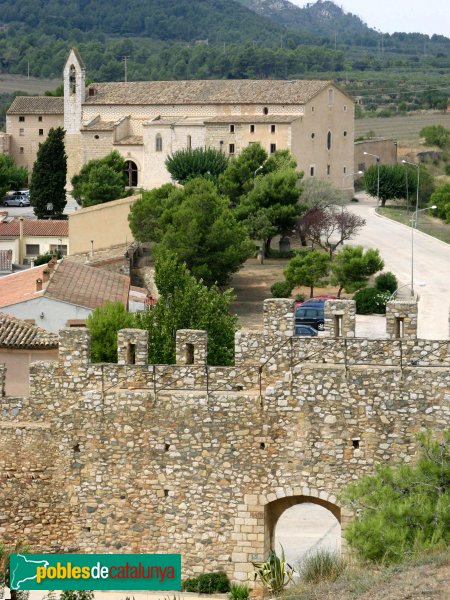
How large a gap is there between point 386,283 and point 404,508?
37076mm

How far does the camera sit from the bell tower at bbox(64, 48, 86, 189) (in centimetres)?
10212

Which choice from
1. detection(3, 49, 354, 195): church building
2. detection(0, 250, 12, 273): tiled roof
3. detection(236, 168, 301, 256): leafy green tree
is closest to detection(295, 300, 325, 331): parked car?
detection(236, 168, 301, 256): leafy green tree

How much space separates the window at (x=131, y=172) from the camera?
95.6 meters

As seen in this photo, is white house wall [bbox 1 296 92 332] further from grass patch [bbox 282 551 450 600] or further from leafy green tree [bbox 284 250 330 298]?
grass patch [bbox 282 551 450 600]

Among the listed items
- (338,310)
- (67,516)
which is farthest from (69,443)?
(338,310)

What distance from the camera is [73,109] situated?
104188 millimetres

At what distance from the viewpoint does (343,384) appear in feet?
59.8

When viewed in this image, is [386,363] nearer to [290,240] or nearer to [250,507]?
[250,507]

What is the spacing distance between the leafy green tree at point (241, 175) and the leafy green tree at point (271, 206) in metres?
→ 3.80

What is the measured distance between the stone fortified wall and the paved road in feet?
65.8

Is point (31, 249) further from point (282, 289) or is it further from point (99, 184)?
point (282, 289)

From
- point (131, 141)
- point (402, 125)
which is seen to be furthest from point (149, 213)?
point (402, 125)

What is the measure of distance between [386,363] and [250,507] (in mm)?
2281

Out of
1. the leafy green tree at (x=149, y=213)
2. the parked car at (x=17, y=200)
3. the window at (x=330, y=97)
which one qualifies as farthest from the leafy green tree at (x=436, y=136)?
the leafy green tree at (x=149, y=213)
